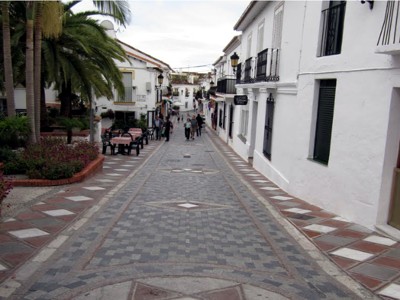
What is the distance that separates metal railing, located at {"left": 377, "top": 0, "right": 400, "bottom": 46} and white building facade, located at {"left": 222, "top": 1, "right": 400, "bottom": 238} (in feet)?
0.06

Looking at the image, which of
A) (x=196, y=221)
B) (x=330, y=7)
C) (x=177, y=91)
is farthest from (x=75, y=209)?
(x=177, y=91)

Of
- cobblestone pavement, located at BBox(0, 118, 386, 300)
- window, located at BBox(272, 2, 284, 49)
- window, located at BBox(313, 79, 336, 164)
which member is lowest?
cobblestone pavement, located at BBox(0, 118, 386, 300)

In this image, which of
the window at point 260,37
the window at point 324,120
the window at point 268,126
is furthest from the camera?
the window at point 260,37

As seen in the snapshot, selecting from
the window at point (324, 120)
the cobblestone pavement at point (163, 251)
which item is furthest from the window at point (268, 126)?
the window at point (324, 120)

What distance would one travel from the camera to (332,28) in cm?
837

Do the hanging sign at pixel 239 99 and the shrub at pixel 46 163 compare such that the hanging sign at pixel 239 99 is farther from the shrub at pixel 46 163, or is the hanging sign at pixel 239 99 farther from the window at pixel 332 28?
the window at pixel 332 28

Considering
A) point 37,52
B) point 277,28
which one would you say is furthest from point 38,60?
point 277,28

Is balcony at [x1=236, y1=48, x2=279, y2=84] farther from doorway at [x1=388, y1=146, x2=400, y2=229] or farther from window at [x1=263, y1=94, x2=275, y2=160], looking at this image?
doorway at [x1=388, y1=146, x2=400, y2=229]

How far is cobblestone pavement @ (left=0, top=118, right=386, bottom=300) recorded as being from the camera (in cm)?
447

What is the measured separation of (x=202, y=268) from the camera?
5047mm

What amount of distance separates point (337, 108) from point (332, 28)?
1781 mm

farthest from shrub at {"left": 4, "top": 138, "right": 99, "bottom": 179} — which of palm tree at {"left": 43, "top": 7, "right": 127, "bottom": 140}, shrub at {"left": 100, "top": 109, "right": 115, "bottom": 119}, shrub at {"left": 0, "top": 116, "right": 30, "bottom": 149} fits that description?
shrub at {"left": 100, "top": 109, "right": 115, "bottom": 119}

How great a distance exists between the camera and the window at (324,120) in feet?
27.3

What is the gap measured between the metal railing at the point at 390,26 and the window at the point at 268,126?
610 centimetres
